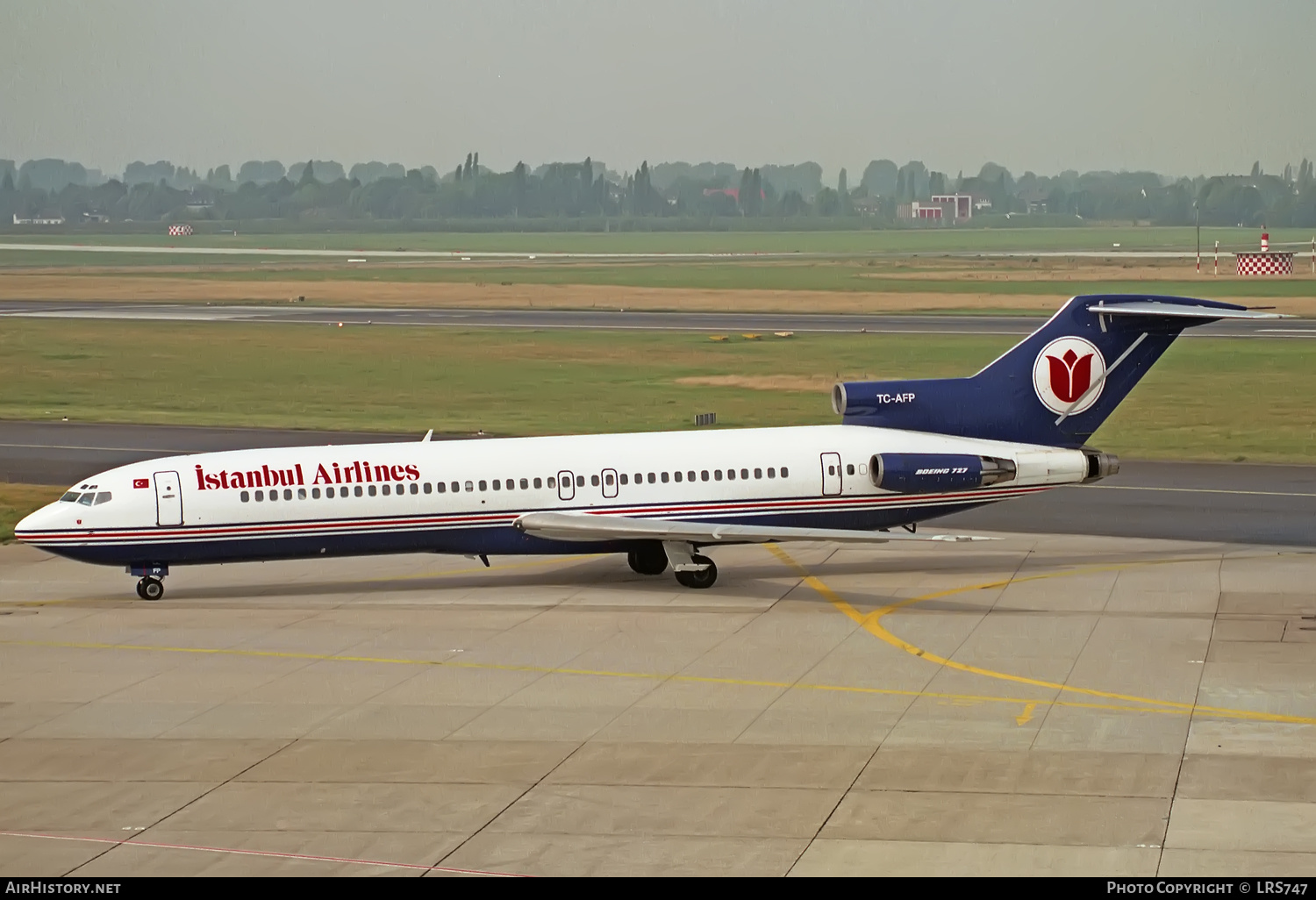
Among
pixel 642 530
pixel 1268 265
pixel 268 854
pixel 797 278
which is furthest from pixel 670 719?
pixel 797 278

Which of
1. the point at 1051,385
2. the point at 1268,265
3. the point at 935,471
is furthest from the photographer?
the point at 1268,265

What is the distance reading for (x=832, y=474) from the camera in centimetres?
3550

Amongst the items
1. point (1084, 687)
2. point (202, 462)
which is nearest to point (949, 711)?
point (1084, 687)

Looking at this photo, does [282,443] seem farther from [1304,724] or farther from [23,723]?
[1304,724]

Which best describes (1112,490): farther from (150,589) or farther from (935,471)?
(150,589)

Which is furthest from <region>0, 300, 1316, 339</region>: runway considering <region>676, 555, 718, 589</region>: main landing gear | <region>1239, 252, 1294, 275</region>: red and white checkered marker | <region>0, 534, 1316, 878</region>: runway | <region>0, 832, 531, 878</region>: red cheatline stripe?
<region>0, 832, 531, 878</region>: red cheatline stripe

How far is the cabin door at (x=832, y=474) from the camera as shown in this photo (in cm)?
3547

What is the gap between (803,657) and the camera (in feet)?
93.7

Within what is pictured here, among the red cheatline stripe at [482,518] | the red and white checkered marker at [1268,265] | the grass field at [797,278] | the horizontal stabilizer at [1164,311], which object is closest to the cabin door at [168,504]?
the red cheatline stripe at [482,518]

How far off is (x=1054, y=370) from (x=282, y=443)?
92.0 feet

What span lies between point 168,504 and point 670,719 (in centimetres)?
1314

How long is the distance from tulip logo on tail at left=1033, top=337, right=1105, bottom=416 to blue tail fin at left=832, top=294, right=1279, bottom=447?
18 mm

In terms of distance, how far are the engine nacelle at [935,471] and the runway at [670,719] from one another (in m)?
1.88

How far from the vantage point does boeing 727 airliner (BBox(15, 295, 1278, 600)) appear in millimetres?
33625
